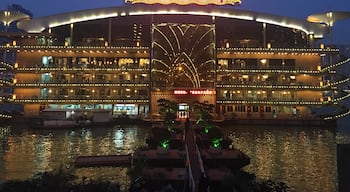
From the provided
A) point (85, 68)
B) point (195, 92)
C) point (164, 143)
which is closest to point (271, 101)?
point (195, 92)

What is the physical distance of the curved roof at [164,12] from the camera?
7425cm

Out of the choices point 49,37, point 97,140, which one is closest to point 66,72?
point 49,37

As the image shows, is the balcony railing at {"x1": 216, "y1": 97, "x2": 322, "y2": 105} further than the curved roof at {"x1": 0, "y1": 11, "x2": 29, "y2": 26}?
No

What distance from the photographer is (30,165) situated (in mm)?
25516

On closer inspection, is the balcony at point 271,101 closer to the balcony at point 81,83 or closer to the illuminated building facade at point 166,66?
the illuminated building facade at point 166,66

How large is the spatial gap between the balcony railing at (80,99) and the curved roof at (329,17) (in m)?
38.3

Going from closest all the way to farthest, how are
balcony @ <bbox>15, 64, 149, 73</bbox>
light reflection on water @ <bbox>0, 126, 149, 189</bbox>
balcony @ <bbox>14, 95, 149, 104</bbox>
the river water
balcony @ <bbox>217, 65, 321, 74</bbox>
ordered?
the river water → light reflection on water @ <bbox>0, 126, 149, 189</bbox> → balcony @ <bbox>14, 95, 149, 104</bbox> → balcony @ <bbox>15, 64, 149, 73</bbox> → balcony @ <bbox>217, 65, 321, 74</bbox>

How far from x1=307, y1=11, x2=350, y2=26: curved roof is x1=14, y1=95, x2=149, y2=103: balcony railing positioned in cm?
3825

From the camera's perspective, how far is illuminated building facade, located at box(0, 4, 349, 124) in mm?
68562

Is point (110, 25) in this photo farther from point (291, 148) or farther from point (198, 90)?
point (291, 148)

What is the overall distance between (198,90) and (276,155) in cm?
3803

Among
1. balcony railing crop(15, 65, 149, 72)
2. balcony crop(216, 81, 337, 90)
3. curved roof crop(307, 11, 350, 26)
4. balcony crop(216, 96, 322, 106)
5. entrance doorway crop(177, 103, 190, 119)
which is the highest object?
curved roof crop(307, 11, 350, 26)

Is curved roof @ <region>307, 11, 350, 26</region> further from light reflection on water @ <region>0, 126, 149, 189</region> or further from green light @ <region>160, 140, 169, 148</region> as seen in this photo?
green light @ <region>160, 140, 169, 148</region>

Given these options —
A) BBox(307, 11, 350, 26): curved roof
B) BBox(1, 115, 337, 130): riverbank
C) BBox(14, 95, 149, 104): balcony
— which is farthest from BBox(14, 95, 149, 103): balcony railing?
BBox(307, 11, 350, 26): curved roof
